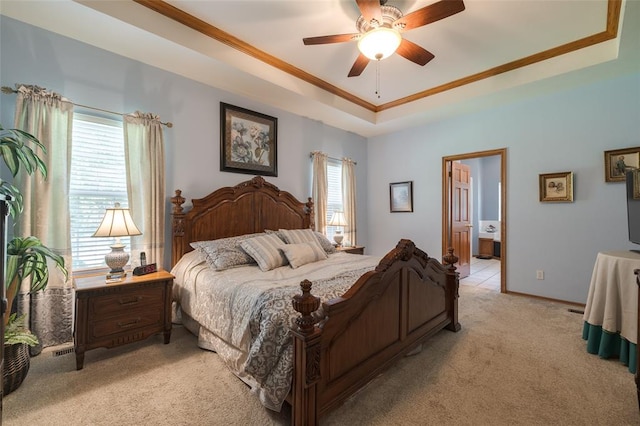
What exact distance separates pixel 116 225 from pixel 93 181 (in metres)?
0.68

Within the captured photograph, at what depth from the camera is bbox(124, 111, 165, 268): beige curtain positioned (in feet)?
8.89

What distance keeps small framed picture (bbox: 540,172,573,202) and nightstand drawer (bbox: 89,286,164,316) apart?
15.2 feet

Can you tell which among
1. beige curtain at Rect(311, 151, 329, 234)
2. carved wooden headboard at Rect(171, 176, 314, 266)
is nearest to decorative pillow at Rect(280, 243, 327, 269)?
carved wooden headboard at Rect(171, 176, 314, 266)

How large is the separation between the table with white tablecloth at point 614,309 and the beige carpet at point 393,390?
128mm

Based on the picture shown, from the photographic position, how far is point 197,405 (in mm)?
1692

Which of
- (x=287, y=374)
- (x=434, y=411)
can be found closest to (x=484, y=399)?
(x=434, y=411)

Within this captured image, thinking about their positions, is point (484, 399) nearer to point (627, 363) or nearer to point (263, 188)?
point (627, 363)

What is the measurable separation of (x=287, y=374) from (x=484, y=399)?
1.28 meters

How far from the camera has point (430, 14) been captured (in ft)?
6.53

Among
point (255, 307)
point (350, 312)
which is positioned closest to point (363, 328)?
point (350, 312)

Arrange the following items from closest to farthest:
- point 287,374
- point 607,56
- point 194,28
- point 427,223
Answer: point 287,374, point 194,28, point 607,56, point 427,223

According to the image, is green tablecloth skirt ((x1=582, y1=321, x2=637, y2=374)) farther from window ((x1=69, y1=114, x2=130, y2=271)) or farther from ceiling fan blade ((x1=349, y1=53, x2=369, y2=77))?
window ((x1=69, y1=114, x2=130, y2=271))

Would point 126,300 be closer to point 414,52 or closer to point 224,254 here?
point 224,254

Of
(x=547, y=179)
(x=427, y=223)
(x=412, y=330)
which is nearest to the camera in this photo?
(x=412, y=330)
